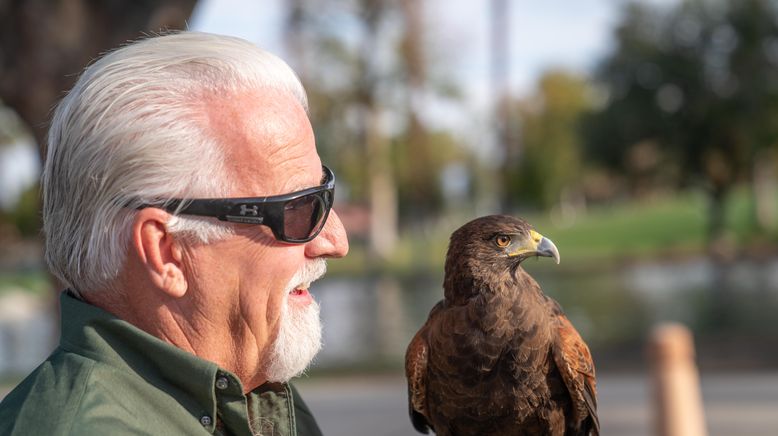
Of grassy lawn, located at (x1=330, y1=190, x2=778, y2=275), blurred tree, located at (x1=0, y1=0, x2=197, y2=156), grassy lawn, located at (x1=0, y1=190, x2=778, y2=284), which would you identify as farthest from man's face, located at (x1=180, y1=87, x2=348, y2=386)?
grassy lawn, located at (x1=330, y1=190, x2=778, y2=275)

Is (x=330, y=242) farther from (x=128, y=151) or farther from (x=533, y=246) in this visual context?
(x=533, y=246)

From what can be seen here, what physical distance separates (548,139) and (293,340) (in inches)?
2575

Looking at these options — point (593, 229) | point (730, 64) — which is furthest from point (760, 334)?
point (593, 229)

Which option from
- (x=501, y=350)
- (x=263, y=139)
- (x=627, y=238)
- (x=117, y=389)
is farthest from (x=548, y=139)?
(x=117, y=389)

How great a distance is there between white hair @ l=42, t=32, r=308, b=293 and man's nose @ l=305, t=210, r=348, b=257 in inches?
9.9

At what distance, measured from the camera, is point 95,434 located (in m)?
1.51

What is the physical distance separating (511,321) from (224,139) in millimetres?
1192

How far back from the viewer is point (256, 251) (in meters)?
1.88

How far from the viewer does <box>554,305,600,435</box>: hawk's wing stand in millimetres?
2686

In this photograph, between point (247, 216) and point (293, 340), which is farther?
point (293, 340)

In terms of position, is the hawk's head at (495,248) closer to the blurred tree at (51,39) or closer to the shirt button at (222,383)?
the shirt button at (222,383)

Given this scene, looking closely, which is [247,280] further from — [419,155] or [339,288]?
[419,155]

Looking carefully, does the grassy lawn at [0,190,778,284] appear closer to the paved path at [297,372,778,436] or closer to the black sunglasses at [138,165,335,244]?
the paved path at [297,372,778,436]

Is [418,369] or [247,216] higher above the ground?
[247,216]
